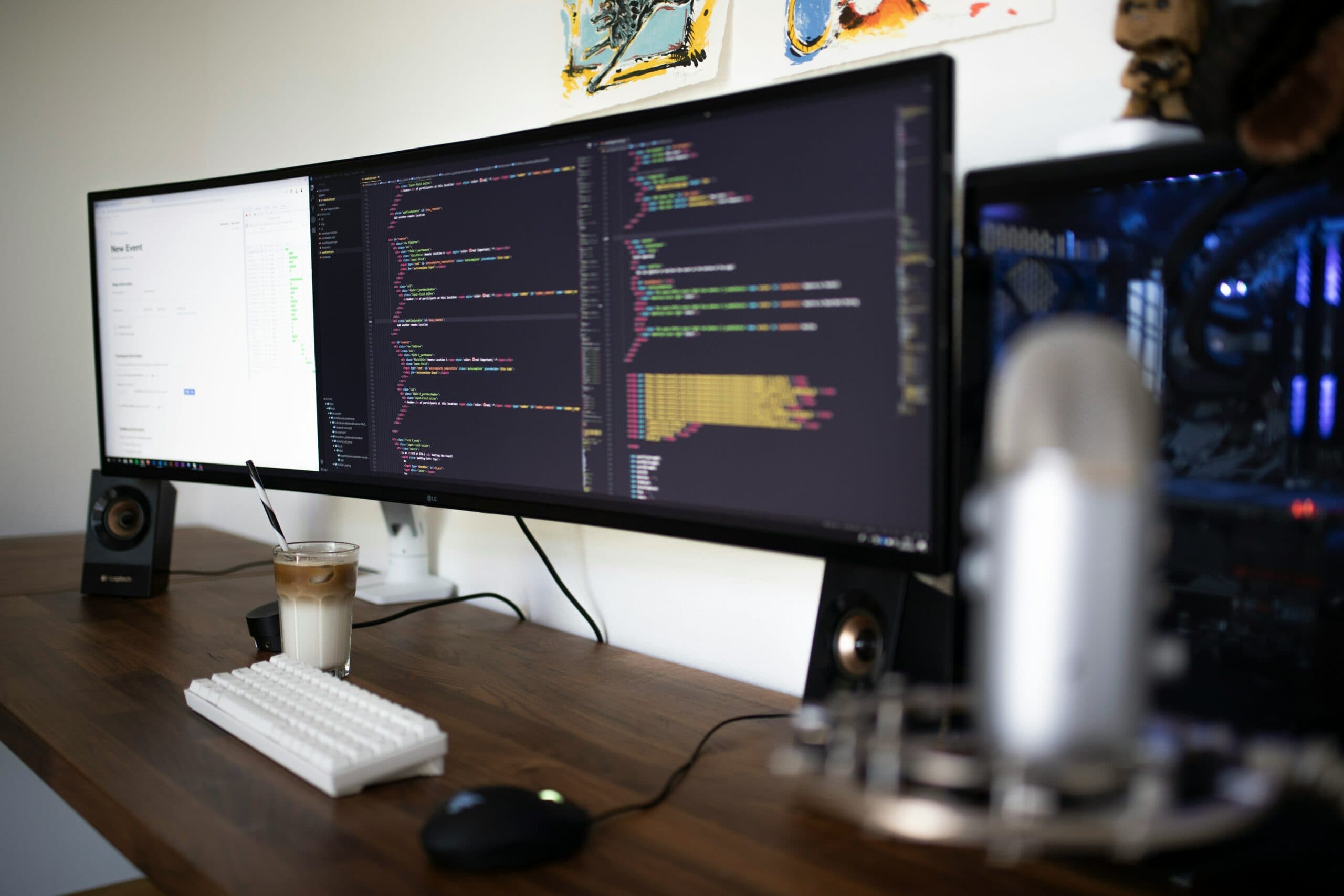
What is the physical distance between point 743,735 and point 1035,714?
1.39 feet

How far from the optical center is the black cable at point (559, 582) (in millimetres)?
1106

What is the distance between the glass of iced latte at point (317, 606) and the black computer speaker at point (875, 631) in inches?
18.0

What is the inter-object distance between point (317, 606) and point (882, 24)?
28.8 inches

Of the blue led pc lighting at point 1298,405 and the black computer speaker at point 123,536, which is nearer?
the blue led pc lighting at point 1298,405

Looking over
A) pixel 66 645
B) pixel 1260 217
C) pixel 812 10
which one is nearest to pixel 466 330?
pixel 812 10

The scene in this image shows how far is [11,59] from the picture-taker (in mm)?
1721

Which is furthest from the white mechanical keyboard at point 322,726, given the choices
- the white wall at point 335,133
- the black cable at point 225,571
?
the black cable at point 225,571

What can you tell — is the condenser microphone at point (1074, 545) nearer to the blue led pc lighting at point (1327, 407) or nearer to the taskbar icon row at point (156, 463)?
the blue led pc lighting at point (1327, 407)

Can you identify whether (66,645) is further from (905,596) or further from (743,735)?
(905,596)

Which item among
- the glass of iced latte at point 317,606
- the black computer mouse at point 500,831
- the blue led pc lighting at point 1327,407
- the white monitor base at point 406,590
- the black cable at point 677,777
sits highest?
the blue led pc lighting at point 1327,407

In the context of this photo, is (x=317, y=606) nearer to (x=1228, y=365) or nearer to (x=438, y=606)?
(x=438, y=606)

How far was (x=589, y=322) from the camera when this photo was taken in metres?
0.86

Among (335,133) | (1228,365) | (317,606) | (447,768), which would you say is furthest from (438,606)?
(1228,365)

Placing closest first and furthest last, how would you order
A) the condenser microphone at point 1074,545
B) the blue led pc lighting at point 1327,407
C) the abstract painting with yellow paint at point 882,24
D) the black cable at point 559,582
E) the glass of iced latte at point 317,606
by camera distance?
the condenser microphone at point 1074,545 < the blue led pc lighting at point 1327,407 < the abstract painting with yellow paint at point 882,24 < the glass of iced latte at point 317,606 < the black cable at point 559,582
